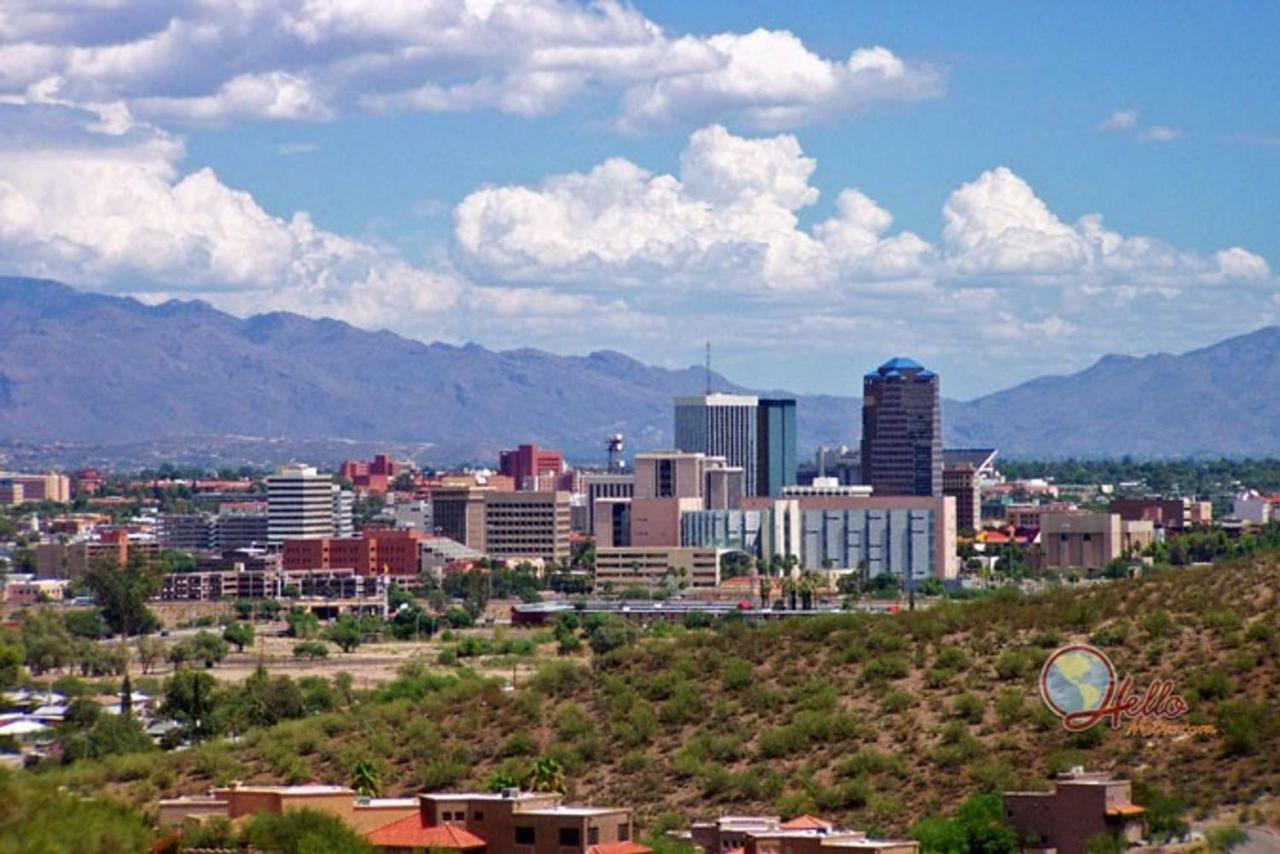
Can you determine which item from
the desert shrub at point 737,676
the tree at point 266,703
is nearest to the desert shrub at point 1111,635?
the desert shrub at point 737,676

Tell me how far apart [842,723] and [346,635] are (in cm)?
10153

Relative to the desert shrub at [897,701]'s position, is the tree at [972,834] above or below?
below

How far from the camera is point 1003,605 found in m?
86.1

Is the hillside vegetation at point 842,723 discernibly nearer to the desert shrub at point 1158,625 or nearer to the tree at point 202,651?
the desert shrub at point 1158,625

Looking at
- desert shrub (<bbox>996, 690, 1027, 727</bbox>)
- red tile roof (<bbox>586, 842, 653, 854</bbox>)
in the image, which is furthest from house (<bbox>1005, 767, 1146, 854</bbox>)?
desert shrub (<bbox>996, 690, 1027, 727</bbox>)

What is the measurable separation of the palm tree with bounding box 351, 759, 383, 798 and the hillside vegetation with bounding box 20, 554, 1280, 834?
1.67 feet

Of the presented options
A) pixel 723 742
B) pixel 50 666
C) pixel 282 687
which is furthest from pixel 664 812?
pixel 50 666

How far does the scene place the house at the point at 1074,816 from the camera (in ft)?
191

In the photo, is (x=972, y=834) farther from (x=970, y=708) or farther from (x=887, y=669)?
(x=887, y=669)

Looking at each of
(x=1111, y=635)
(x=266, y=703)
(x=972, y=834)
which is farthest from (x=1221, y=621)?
(x=266, y=703)

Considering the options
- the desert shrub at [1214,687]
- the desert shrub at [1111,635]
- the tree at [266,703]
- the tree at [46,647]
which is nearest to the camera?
the desert shrub at [1214,687]

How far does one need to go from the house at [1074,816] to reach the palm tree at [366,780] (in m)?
17.1

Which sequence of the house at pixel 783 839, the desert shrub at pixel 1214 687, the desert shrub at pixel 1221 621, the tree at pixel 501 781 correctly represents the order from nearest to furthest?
the house at pixel 783 839 < the tree at pixel 501 781 < the desert shrub at pixel 1214 687 < the desert shrub at pixel 1221 621

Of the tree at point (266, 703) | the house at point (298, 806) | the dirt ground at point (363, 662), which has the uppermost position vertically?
the house at point (298, 806)
